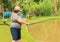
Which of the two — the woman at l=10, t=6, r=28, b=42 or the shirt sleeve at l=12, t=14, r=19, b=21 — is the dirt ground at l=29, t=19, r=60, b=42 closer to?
the woman at l=10, t=6, r=28, b=42

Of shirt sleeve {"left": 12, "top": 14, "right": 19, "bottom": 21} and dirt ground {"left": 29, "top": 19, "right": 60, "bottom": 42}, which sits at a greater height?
shirt sleeve {"left": 12, "top": 14, "right": 19, "bottom": 21}

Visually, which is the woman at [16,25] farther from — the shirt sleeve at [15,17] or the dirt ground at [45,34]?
the dirt ground at [45,34]

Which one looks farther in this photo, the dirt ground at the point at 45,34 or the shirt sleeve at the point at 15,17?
the dirt ground at the point at 45,34

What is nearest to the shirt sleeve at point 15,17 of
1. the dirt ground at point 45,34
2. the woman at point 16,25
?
the woman at point 16,25

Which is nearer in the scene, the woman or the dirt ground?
the woman

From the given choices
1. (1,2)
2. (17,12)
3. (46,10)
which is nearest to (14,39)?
(17,12)

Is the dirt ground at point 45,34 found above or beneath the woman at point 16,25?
beneath

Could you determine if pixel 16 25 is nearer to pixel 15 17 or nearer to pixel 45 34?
pixel 15 17

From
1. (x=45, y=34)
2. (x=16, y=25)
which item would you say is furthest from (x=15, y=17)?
(x=45, y=34)

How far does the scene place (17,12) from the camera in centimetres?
751

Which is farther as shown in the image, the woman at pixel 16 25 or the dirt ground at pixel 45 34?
the dirt ground at pixel 45 34

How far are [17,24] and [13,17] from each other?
0.25 meters

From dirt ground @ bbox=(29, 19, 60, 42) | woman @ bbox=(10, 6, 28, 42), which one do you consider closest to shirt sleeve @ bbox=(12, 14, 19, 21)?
woman @ bbox=(10, 6, 28, 42)

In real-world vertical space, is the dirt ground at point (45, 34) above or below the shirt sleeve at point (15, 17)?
below
